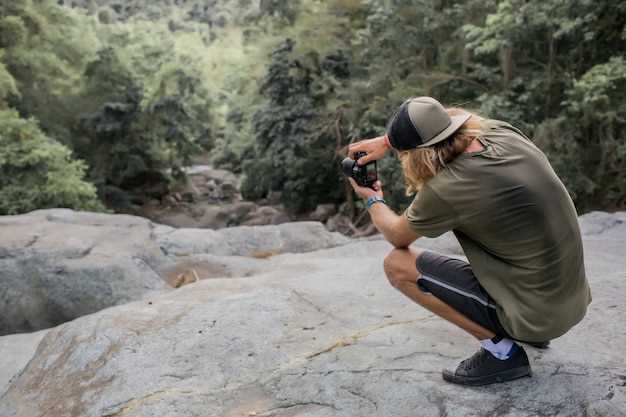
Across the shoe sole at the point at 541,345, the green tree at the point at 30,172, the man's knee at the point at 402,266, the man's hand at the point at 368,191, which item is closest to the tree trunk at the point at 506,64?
the shoe sole at the point at 541,345

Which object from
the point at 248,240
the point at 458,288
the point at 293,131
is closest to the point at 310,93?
the point at 293,131

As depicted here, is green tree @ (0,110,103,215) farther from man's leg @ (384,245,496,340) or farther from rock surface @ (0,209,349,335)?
man's leg @ (384,245,496,340)

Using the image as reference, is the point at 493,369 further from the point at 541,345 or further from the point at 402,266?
the point at 402,266

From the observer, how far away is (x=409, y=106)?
2.37 m

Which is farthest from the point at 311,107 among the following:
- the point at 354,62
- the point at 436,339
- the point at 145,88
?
the point at 436,339

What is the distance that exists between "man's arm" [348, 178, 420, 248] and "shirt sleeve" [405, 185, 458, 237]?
9 cm

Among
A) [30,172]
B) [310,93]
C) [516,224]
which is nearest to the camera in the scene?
[516,224]

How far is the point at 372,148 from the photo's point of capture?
9.12 feet

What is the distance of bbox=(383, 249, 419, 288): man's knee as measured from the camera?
8.99 feet

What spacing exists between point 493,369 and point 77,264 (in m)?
4.95

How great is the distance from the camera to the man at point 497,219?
2230mm

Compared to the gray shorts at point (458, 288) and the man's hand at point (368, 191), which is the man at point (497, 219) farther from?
the man's hand at point (368, 191)

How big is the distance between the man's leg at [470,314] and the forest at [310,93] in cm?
385

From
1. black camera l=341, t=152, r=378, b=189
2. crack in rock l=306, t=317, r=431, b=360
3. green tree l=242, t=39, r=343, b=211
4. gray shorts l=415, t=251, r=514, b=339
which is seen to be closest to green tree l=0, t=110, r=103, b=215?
green tree l=242, t=39, r=343, b=211
